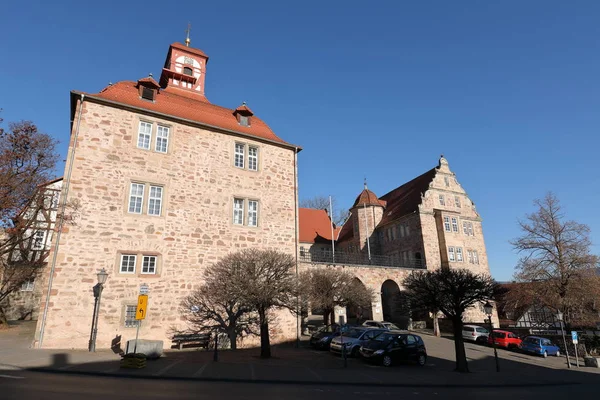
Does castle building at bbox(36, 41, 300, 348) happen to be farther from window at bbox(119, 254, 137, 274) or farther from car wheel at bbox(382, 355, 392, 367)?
car wheel at bbox(382, 355, 392, 367)

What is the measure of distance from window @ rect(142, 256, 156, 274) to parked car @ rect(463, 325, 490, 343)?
74.2ft

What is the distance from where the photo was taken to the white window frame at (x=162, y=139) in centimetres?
1793

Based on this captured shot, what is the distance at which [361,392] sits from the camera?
9008 mm

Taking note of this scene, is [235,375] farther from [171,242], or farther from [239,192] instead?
[239,192]

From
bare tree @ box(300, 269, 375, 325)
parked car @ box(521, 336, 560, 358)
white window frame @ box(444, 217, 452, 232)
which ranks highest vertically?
white window frame @ box(444, 217, 452, 232)

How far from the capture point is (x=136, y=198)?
54.6 feet

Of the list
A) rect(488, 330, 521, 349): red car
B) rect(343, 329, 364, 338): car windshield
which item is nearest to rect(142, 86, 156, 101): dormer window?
rect(343, 329, 364, 338): car windshield

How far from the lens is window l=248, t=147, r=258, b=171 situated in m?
20.5

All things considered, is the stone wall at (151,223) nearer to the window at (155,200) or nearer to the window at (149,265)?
the window at (149,265)

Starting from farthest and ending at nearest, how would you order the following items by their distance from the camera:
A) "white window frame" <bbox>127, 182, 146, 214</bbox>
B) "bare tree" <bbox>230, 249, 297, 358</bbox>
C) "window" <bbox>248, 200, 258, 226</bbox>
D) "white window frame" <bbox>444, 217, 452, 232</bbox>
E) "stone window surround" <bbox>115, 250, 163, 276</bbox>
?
"white window frame" <bbox>444, 217, 452, 232</bbox>
"window" <bbox>248, 200, 258, 226</bbox>
"white window frame" <bbox>127, 182, 146, 214</bbox>
"stone window surround" <bbox>115, 250, 163, 276</bbox>
"bare tree" <bbox>230, 249, 297, 358</bbox>

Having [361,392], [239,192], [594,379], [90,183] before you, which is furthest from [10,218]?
[594,379]

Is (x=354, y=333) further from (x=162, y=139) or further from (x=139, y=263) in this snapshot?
(x=162, y=139)

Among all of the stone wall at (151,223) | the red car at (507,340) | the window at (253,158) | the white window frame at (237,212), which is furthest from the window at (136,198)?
the red car at (507,340)

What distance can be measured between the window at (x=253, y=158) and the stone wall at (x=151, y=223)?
0.31m
